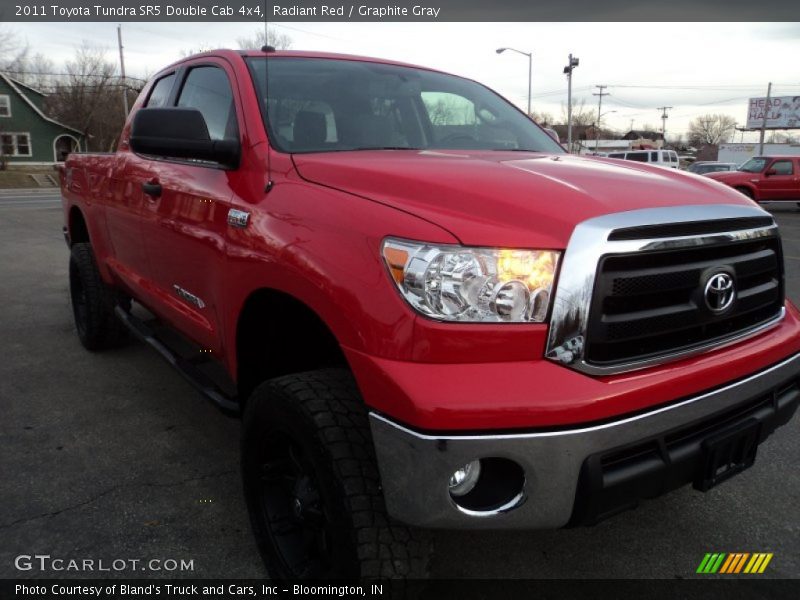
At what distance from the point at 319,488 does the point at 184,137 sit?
1.43 m

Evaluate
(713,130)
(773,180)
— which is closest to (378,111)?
(773,180)

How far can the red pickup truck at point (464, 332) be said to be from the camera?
1.63 meters

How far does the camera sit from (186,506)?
107 inches

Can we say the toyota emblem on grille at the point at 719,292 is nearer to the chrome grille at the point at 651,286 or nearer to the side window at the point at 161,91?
the chrome grille at the point at 651,286

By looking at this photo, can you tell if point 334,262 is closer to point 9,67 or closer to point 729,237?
point 729,237

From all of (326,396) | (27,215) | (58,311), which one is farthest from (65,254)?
(326,396)

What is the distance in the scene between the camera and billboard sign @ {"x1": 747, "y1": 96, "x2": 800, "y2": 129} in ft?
185

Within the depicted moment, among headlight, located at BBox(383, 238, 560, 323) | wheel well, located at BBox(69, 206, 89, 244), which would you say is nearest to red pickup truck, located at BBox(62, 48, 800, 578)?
headlight, located at BBox(383, 238, 560, 323)

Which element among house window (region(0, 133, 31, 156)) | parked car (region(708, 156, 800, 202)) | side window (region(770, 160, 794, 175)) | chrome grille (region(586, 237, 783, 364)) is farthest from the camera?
house window (region(0, 133, 31, 156))

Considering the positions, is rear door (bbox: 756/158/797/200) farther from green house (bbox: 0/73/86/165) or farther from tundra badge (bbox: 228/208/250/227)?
green house (bbox: 0/73/86/165)

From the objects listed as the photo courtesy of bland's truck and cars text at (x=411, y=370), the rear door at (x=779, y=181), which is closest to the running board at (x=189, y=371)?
the photo courtesy of bland's truck and cars text at (x=411, y=370)

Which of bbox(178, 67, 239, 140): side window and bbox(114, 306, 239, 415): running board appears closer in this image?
bbox(114, 306, 239, 415): running board

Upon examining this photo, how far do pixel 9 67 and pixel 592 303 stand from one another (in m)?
53.9

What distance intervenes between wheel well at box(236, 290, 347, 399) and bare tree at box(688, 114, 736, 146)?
404 feet
